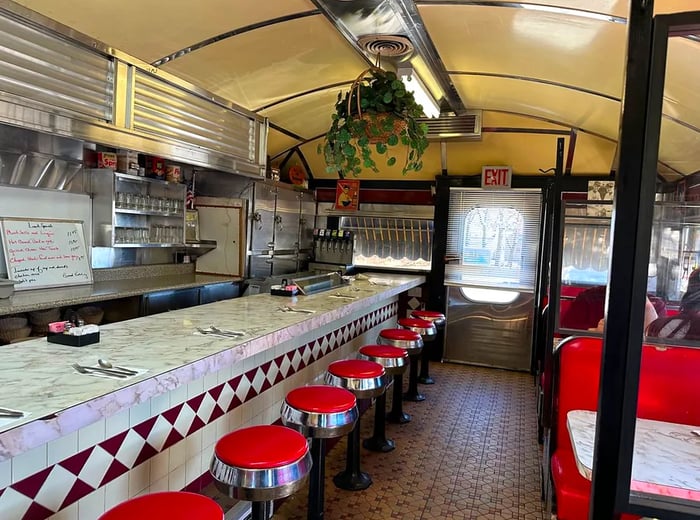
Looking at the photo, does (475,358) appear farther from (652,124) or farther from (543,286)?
(652,124)

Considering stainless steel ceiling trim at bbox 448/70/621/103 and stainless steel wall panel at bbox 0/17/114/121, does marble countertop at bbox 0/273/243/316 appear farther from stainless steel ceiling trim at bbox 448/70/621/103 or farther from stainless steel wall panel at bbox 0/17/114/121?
stainless steel ceiling trim at bbox 448/70/621/103

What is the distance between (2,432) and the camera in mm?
1173

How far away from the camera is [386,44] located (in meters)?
3.68

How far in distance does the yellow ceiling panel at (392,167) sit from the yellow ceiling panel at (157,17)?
3.49m

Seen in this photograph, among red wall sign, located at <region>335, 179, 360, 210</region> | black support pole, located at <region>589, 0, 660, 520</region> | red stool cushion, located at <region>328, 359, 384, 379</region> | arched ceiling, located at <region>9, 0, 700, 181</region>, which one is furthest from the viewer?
red wall sign, located at <region>335, 179, 360, 210</region>

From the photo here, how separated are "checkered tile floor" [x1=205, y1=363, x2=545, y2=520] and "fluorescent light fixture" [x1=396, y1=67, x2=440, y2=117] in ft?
9.56

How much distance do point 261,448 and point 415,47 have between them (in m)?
3.07

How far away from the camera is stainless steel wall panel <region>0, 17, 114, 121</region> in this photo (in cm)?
285

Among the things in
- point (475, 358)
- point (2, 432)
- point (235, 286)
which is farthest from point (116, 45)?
point (475, 358)

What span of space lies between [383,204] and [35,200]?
4504 millimetres

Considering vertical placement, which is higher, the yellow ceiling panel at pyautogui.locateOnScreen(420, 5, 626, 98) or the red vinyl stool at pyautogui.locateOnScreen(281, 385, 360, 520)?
the yellow ceiling panel at pyautogui.locateOnScreen(420, 5, 626, 98)

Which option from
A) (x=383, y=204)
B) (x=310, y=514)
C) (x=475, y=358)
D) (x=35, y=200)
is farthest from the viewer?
(x=383, y=204)

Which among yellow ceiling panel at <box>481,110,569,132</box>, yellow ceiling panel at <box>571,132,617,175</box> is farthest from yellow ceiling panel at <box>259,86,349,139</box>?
yellow ceiling panel at <box>571,132,617,175</box>

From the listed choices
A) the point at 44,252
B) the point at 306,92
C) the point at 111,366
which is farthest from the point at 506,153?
the point at 111,366
